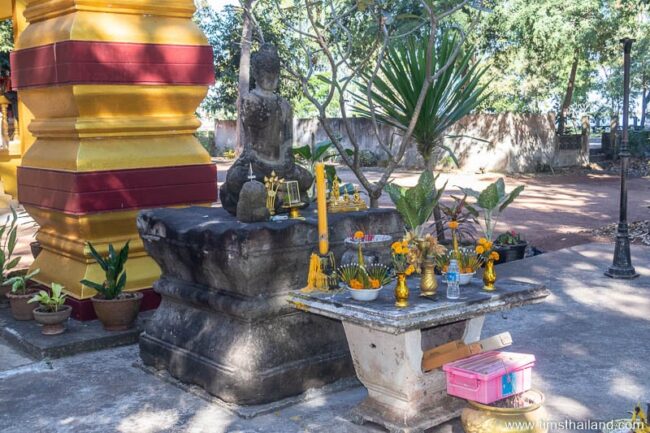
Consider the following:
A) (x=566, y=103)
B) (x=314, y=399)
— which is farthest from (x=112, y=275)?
(x=566, y=103)

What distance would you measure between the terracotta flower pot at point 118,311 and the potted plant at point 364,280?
2436 millimetres

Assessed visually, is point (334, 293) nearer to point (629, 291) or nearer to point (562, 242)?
point (629, 291)

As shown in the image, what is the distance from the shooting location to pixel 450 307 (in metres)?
4.27

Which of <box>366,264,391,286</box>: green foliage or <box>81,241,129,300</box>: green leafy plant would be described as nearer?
<box>366,264,391,286</box>: green foliage

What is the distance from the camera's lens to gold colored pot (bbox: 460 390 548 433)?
13.4 feet

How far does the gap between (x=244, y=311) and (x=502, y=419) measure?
5.63ft

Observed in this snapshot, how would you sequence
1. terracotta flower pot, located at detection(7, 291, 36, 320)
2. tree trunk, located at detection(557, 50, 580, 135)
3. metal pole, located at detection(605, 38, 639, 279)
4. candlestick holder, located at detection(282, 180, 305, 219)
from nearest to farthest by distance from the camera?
candlestick holder, located at detection(282, 180, 305, 219) → terracotta flower pot, located at detection(7, 291, 36, 320) → metal pole, located at detection(605, 38, 639, 279) → tree trunk, located at detection(557, 50, 580, 135)

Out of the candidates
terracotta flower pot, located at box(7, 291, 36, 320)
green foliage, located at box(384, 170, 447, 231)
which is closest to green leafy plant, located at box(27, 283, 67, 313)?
terracotta flower pot, located at box(7, 291, 36, 320)

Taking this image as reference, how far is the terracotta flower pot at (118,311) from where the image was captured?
626 cm

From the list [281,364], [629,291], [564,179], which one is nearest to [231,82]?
[564,179]

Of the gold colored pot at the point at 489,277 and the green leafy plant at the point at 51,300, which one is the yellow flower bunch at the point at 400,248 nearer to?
the gold colored pot at the point at 489,277

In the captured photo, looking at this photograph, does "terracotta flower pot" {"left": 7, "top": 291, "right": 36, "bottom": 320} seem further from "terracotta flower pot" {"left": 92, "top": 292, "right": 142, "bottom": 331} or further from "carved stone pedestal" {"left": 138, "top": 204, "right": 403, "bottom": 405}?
"carved stone pedestal" {"left": 138, "top": 204, "right": 403, "bottom": 405}

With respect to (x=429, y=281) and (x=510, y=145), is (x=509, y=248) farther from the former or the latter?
(x=510, y=145)

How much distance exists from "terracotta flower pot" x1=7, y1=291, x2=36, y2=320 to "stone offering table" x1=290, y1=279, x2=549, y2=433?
309cm
